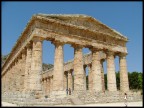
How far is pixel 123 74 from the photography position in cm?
3256

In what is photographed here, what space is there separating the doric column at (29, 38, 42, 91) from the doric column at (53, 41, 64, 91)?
1899 mm

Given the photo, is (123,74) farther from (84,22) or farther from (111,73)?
(84,22)

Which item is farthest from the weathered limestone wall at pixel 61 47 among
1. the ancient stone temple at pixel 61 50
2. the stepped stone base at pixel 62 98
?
the stepped stone base at pixel 62 98

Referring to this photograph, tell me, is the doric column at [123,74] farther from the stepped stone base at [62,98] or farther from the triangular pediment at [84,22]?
the triangular pediment at [84,22]

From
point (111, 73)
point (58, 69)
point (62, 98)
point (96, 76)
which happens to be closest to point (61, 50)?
point (58, 69)

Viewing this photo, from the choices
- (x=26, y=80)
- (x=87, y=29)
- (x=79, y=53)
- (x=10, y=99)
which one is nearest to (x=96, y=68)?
(x=79, y=53)

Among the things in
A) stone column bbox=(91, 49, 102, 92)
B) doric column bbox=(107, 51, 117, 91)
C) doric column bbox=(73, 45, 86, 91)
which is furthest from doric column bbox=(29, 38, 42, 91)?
doric column bbox=(107, 51, 117, 91)

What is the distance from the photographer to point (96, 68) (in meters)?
29.6

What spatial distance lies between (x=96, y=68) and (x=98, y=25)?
6028 millimetres

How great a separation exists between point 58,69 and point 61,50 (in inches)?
95.2

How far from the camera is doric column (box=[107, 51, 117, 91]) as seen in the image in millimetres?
30703

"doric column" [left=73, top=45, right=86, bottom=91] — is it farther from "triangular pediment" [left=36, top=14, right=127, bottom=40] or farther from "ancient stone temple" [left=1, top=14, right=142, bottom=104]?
"triangular pediment" [left=36, top=14, right=127, bottom=40]

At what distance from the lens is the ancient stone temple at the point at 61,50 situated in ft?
82.8

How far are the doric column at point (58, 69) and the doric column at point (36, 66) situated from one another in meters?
1.90
